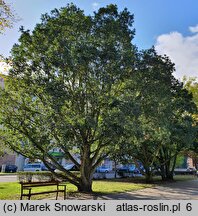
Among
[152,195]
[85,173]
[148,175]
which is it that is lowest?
[152,195]

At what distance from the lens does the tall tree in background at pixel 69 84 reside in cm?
1360

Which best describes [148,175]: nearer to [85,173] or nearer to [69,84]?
[85,173]

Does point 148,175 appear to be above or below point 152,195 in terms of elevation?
above

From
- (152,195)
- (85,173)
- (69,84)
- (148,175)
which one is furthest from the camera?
(148,175)

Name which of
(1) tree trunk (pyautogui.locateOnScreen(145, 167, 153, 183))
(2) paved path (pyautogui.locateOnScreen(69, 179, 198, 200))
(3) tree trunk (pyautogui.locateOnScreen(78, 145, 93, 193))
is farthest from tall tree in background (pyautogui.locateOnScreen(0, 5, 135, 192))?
(1) tree trunk (pyautogui.locateOnScreen(145, 167, 153, 183))

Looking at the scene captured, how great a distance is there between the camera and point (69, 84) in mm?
15305

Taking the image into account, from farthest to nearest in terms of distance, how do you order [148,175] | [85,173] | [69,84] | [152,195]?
[148,175] → [85,173] → [152,195] → [69,84]

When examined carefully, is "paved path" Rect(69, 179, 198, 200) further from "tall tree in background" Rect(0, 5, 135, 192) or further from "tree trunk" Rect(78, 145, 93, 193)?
"tall tree in background" Rect(0, 5, 135, 192)

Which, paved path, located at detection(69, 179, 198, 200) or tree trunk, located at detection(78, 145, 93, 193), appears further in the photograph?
tree trunk, located at detection(78, 145, 93, 193)

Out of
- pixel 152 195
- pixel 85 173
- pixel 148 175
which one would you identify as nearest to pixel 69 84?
pixel 85 173

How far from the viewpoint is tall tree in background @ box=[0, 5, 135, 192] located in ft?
44.6

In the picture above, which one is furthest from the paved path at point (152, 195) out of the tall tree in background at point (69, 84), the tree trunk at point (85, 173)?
the tall tree in background at point (69, 84)

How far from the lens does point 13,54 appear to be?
15.1 metres

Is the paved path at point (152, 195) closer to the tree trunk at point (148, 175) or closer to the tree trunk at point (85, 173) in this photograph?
the tree trunk at point (85, 173)
